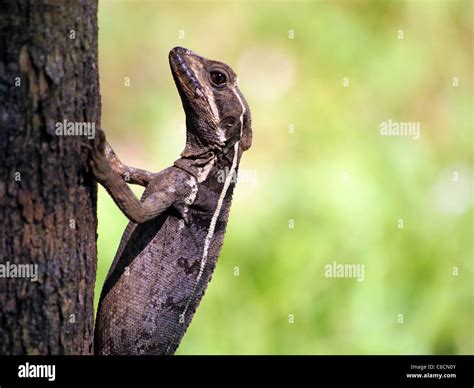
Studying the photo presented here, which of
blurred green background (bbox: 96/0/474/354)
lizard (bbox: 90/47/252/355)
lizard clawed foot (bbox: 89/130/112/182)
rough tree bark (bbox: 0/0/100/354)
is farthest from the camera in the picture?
blurred green background (bbox: 96/0/474/354)

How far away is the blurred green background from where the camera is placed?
8.09 metres

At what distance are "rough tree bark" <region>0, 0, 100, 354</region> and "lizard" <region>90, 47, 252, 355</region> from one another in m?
0.63

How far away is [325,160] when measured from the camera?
372 inches

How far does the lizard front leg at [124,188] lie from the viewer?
4.09 m

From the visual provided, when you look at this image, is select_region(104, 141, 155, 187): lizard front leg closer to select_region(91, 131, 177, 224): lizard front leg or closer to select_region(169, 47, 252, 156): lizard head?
select_region(91, 131, 177, 224): lizard front leg

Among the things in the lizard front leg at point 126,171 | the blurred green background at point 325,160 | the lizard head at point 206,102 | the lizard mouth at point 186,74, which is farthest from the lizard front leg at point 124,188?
the blurred green background at point 325,160

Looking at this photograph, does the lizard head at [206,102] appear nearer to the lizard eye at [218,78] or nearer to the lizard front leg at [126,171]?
the lizard eye at [218,78]

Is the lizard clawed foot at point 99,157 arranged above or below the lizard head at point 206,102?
below

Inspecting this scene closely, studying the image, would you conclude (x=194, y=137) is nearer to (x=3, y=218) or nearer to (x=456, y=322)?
(x=3, y=218)

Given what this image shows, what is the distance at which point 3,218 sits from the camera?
363 cm

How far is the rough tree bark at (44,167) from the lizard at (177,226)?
0.63 m

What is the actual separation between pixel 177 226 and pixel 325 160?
4.78 meters

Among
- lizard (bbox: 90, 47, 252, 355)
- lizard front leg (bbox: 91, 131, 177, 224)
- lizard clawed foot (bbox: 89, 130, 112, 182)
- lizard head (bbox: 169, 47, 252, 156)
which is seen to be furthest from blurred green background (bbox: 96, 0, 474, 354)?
lizard clawed foot (bbox: 89, 130, 112, 182)
